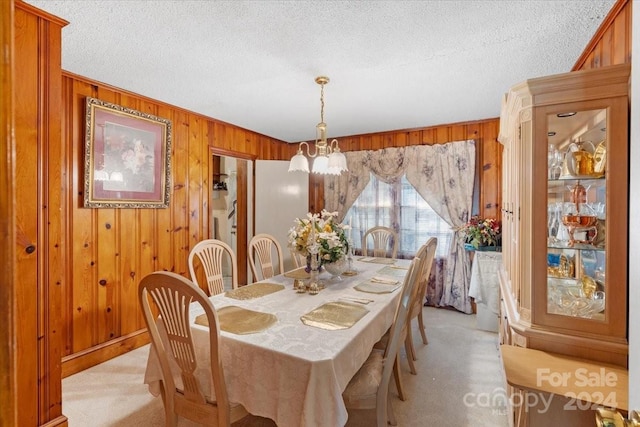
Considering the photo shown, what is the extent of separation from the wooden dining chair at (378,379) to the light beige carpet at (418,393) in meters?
0.42

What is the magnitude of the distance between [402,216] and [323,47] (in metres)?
2.71

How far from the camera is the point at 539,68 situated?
223cm

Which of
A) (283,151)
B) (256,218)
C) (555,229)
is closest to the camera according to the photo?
(555,229)

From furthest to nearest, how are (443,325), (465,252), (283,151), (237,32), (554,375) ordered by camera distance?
(283,151) → (465,252) → (443,325) → (237,32) → (554,375)

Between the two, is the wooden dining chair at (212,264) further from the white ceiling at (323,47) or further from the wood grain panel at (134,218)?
the white ceiling at (323,47)

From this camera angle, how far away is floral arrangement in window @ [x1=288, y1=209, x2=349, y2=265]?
2326 mm

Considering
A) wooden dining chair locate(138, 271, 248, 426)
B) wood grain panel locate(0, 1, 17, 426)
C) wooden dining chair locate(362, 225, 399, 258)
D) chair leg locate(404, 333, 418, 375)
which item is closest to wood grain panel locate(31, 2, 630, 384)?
wooden dining chair locate(362, 225, 399, 258)

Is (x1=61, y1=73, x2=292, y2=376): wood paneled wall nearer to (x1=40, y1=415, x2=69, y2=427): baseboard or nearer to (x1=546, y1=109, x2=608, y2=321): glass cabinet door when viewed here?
(x1=40, y1=415, x2=69, y2=427): baseboard

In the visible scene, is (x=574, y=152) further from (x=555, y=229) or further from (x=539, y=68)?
(x=539, y=68)

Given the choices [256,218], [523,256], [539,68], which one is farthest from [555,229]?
[256,218]

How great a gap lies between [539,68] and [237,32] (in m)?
2.10

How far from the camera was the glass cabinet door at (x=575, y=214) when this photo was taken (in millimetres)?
1397

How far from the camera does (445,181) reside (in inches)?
152

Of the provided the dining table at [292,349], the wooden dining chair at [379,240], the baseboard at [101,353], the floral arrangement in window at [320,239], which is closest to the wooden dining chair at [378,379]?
the dining table at [292,349]
